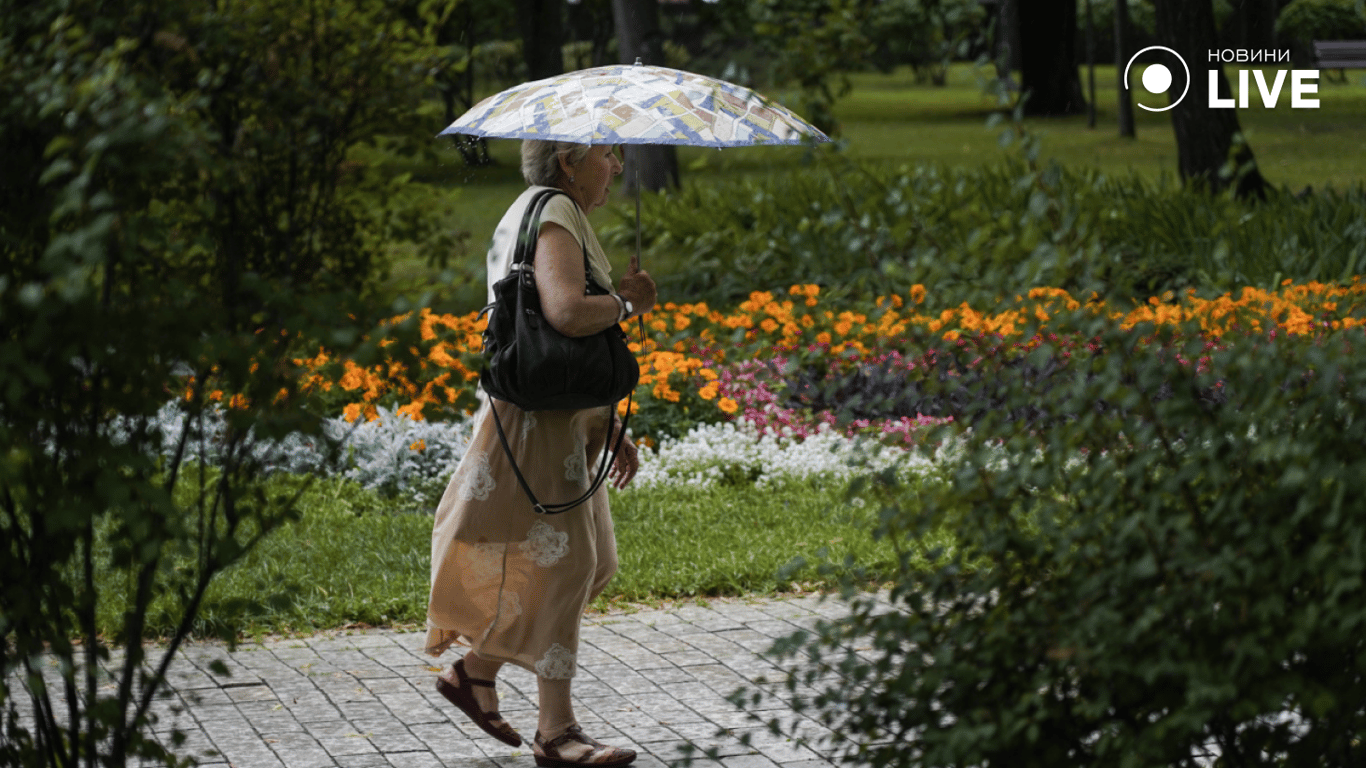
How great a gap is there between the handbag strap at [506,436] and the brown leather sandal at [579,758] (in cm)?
60

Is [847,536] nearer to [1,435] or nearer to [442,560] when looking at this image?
[442,560]

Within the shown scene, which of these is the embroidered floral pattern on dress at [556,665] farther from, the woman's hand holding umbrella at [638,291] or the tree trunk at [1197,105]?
the tree trunk at [1197,105]

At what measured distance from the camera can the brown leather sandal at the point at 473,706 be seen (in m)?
4.06

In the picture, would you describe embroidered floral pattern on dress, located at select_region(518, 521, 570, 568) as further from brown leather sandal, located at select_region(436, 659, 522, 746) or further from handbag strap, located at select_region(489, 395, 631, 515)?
brown leather sandal, located at select_region(436, 659, 522, 746)

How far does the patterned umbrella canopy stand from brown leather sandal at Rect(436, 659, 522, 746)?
Answer: 1.50 m

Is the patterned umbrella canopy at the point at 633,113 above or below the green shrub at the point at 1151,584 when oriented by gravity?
above

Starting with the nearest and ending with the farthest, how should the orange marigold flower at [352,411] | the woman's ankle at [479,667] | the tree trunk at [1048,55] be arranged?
the woman's ankle at [479,667] < the orange marigold flower at [352,411] < the tree trunk at [1048,55]

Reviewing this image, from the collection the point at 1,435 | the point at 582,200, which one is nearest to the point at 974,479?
the point at 1,435

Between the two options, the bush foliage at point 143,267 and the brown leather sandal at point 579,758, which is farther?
the brown leather sandal at point 579,758

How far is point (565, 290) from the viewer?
3.77 meters

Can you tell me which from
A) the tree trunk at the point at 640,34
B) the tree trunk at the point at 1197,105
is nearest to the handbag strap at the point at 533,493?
the tree trunk at the point at 1197,105

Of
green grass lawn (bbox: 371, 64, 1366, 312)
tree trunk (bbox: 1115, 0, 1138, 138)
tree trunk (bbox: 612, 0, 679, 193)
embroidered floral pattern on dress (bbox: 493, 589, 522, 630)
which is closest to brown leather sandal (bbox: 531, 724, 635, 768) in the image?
embroidered floral pattern on dress (bbox: 493, 589, 522, 630)

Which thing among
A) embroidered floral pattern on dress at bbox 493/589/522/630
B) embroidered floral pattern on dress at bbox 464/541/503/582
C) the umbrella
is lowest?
embroidered floral pattern on dress at bbox 493/589/522/630

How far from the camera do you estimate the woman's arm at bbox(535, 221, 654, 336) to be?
3766 millimetres
